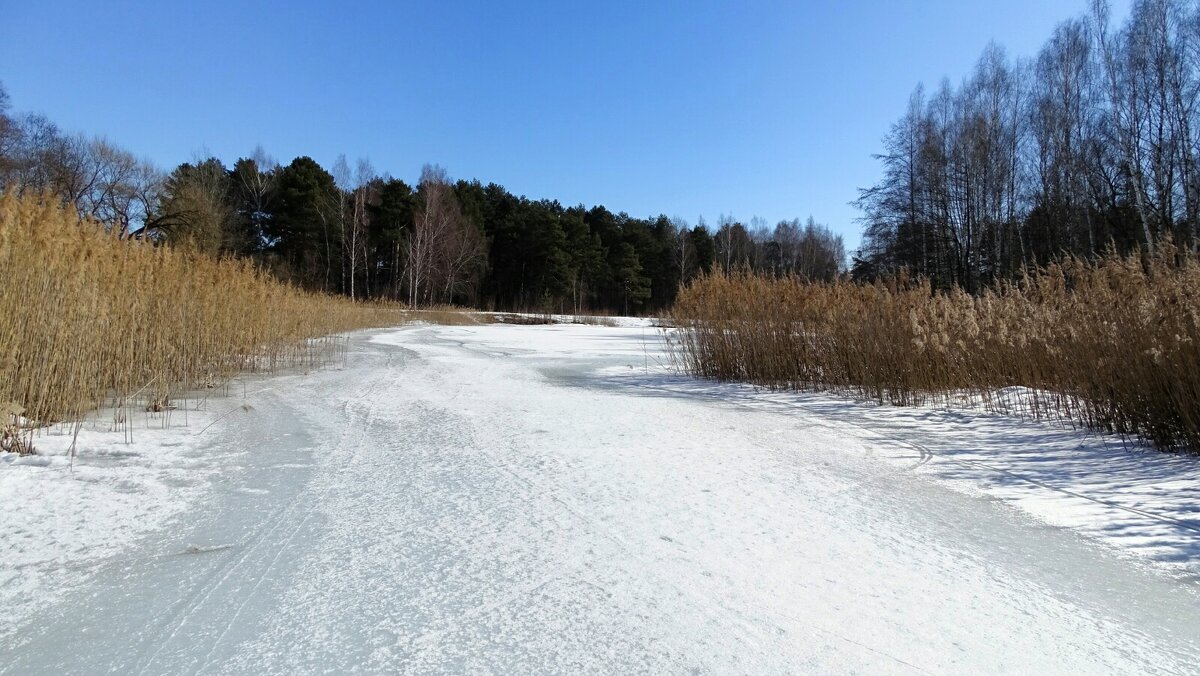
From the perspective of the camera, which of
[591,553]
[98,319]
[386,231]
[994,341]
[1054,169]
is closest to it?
[591,553]

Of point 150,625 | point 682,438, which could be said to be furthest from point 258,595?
point 682,438

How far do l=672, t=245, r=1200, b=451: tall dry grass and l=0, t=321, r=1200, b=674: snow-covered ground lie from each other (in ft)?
1.49

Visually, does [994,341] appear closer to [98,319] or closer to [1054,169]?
[98,319]

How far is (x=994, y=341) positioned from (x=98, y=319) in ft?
24.8

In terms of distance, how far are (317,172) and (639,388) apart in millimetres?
35677

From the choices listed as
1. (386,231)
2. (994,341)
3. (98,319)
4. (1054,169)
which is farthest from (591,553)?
(386,231)

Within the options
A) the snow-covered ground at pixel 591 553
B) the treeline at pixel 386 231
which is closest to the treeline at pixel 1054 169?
the treeline at pixel 386 231

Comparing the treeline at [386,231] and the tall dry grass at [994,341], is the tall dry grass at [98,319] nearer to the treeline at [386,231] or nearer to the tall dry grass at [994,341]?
the tall dry grass at [994,341]

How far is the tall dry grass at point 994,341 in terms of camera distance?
12.5 feet

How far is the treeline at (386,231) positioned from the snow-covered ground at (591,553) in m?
17.4

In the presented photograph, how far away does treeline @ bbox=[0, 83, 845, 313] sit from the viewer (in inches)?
989

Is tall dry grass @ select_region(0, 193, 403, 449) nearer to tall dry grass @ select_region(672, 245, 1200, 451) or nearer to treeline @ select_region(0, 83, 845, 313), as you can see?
tall dry grass @ select_region(672, 245, 1200, 451)

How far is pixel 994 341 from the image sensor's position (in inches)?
229

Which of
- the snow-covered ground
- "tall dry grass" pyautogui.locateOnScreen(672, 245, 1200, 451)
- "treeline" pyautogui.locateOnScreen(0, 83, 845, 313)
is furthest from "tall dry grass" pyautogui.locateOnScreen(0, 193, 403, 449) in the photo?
"treeline" pyautogui.locateOnScreen(0, 83, 845, 313)
